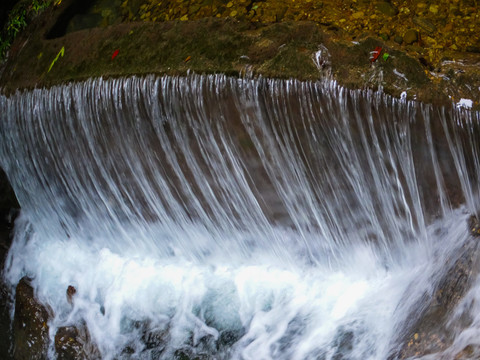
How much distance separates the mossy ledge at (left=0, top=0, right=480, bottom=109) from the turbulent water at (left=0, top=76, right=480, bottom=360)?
86 millimetres

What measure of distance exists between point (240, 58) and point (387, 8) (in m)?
0.95

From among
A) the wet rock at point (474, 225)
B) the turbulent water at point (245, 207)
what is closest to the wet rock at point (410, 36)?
the turbulent water at point (245, 207)

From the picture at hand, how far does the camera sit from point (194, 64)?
374cm

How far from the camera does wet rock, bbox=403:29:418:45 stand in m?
3.27

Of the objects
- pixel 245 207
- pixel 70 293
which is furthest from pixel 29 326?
pixel 245 207

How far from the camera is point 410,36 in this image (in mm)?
3287

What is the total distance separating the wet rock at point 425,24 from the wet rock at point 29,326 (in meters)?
4.12

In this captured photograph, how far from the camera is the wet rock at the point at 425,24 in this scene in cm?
329

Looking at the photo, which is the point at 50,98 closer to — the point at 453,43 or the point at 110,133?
the point at 110,133

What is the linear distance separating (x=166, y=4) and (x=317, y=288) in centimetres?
252

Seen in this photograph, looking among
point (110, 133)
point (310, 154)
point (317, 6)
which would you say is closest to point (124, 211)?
point (110, 133)

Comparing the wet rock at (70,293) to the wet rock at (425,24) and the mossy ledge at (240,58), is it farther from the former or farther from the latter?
the wet rock at (425,24)

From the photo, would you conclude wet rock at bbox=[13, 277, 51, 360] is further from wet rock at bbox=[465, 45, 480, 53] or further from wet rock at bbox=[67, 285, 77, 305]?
wet rock at bbox=[465, 45, 480, 53]

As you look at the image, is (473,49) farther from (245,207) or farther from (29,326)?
(29,326)
